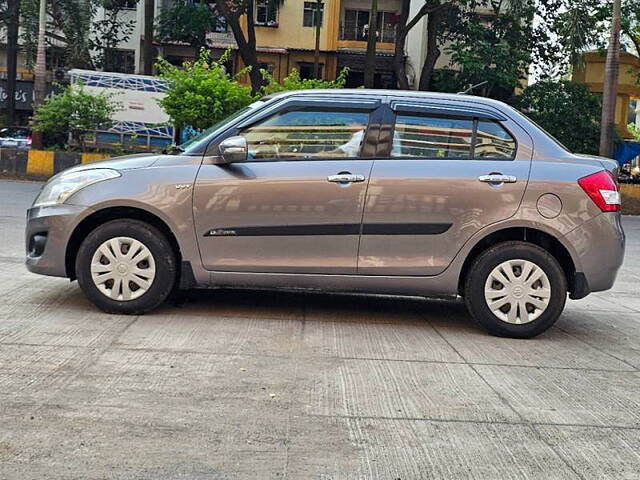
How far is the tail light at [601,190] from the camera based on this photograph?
635 cm

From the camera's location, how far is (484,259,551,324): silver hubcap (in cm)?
634

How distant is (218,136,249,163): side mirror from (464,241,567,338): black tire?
1.96 metres

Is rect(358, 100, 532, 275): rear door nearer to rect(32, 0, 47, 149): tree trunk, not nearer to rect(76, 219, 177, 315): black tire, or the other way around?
rect(76, 219, 177, 315): black tire

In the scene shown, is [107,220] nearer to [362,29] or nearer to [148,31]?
[148,31]

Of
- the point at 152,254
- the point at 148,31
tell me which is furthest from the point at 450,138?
the point at 148,31

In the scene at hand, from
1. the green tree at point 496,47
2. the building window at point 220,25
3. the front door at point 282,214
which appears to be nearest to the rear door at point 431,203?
the front door at point 282,214

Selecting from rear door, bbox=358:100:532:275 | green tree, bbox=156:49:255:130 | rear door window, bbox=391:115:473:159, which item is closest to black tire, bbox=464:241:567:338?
rear door, bbox=358:100:532:275

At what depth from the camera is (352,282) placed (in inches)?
253

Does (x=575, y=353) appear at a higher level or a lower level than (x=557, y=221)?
lower

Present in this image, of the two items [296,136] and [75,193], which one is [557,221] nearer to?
[296,136]

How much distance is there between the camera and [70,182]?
21.3ft

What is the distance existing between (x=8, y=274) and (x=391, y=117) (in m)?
4.07

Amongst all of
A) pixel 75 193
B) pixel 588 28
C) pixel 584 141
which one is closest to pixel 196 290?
pixel 75 193

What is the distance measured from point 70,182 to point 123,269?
0.81 m
